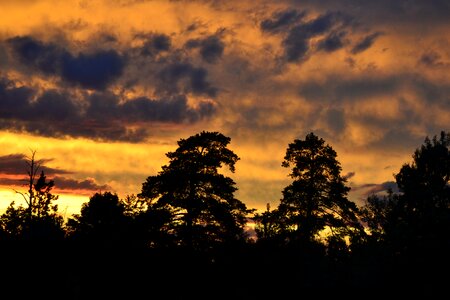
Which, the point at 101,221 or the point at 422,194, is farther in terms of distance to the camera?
the point at 422,194

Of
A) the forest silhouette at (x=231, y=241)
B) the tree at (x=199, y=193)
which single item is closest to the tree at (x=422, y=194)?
the forest silhouette at (x=231, y=241)

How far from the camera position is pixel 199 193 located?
175 ft

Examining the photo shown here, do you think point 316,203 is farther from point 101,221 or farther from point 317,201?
point 101,221

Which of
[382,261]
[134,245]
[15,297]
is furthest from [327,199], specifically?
[15,297]

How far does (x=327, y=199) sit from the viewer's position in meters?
54.7

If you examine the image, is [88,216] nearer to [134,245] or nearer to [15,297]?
[134,245]

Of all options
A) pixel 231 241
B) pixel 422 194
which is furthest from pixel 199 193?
pixel 422 194

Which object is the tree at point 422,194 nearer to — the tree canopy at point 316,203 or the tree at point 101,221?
the tree canopy at point 316,203

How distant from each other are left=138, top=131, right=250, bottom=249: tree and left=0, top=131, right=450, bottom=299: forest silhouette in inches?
3.7

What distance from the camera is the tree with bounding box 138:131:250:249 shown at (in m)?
51.8

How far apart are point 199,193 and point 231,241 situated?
20.6ft

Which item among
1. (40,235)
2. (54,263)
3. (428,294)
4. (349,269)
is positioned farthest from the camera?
(349,269)

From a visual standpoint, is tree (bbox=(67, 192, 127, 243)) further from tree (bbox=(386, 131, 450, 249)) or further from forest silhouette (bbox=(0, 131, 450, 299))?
tree (bbox=(386, 131, 450, 249))

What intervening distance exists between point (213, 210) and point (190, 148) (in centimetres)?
609
